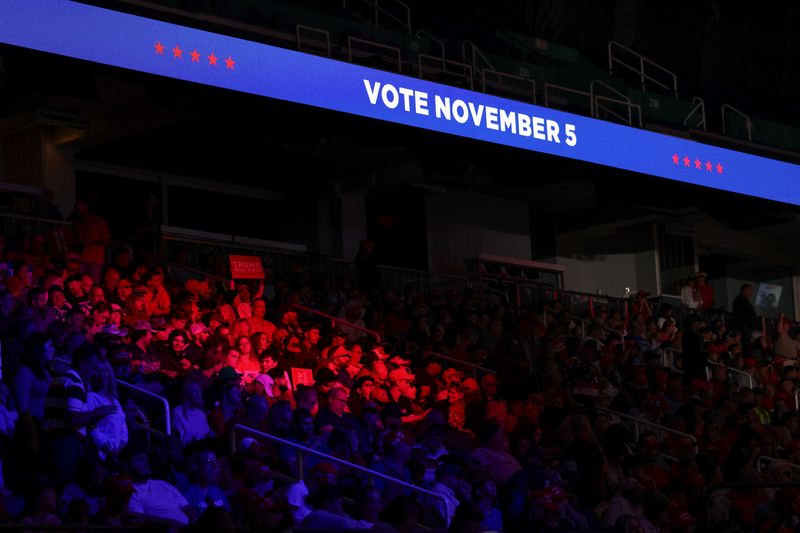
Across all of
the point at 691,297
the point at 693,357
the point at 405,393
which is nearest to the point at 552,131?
the point at 693,357

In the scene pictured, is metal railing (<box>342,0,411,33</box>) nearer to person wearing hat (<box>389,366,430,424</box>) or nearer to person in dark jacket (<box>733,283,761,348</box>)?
person wearing hat (<box>389,366,430,424</box>)

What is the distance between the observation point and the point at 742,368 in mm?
19125

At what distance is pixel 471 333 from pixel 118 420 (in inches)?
270

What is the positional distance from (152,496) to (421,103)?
287 inches

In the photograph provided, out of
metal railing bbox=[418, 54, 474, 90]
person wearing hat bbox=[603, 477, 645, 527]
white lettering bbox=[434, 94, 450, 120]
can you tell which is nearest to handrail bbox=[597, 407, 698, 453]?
person wearing hat bbox=[603, 477, 645, 527]

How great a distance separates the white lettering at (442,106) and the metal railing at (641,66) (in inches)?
192

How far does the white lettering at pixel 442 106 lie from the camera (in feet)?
51.4

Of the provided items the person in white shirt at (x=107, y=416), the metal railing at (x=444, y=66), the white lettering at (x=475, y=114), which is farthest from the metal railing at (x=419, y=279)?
the person in white shirt at (x=107, y=416)

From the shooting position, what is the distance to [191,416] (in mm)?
10477

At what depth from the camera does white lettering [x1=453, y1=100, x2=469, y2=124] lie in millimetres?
15867

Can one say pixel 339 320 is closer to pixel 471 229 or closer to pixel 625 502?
pixel 625 502

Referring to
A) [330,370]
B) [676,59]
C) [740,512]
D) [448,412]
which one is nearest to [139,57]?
[330,370]

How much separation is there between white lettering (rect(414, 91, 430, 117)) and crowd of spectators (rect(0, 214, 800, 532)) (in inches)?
86.3

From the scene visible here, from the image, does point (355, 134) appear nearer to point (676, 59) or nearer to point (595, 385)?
point (595, 385)
